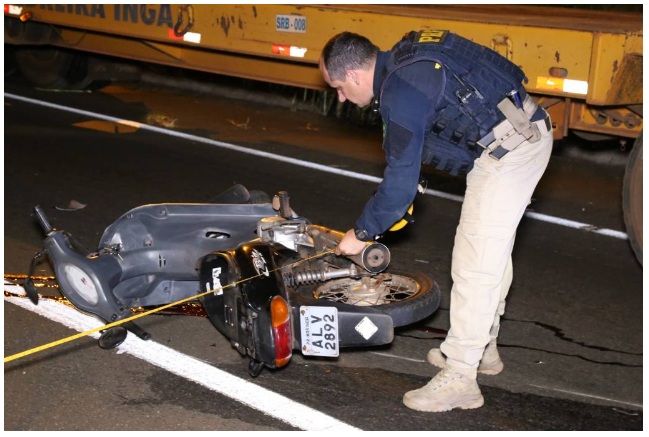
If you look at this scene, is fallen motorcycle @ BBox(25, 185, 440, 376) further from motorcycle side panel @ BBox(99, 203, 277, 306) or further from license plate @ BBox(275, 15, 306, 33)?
license plate @ BBox(275, 15, 306, 33)

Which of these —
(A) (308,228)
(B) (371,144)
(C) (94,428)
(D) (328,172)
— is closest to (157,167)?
(D) (328,172)

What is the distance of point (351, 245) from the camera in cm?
489

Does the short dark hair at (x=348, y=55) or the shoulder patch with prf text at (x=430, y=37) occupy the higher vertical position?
the shoulder patch with prf text at (x=430, y=37)

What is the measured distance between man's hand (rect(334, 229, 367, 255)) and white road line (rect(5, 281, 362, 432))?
755 mm

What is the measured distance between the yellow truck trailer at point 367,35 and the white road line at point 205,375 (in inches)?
119

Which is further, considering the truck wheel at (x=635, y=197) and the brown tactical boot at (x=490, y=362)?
the truck wheel at (x=635, y=197)

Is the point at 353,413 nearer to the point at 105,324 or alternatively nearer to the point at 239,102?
the point at 105,324

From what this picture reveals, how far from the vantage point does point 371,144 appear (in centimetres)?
1099

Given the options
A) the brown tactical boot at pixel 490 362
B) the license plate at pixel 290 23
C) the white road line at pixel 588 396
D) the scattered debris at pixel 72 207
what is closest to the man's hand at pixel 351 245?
the brown tactical boot at pixel 490 362

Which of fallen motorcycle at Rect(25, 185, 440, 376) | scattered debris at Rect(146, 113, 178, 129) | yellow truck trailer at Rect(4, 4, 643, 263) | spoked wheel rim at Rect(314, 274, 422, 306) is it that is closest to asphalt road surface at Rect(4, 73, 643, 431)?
scattered debris at Rect(146, 113, 178, 129)

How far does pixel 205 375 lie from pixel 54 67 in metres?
9.05

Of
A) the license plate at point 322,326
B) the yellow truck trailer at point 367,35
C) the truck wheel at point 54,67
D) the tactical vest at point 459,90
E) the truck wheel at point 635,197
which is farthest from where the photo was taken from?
the truck wheel at point 54,67

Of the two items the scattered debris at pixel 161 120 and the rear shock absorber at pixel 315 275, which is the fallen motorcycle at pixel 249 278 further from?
the scattered debris at pixel 161 120

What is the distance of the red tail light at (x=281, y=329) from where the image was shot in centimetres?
471
